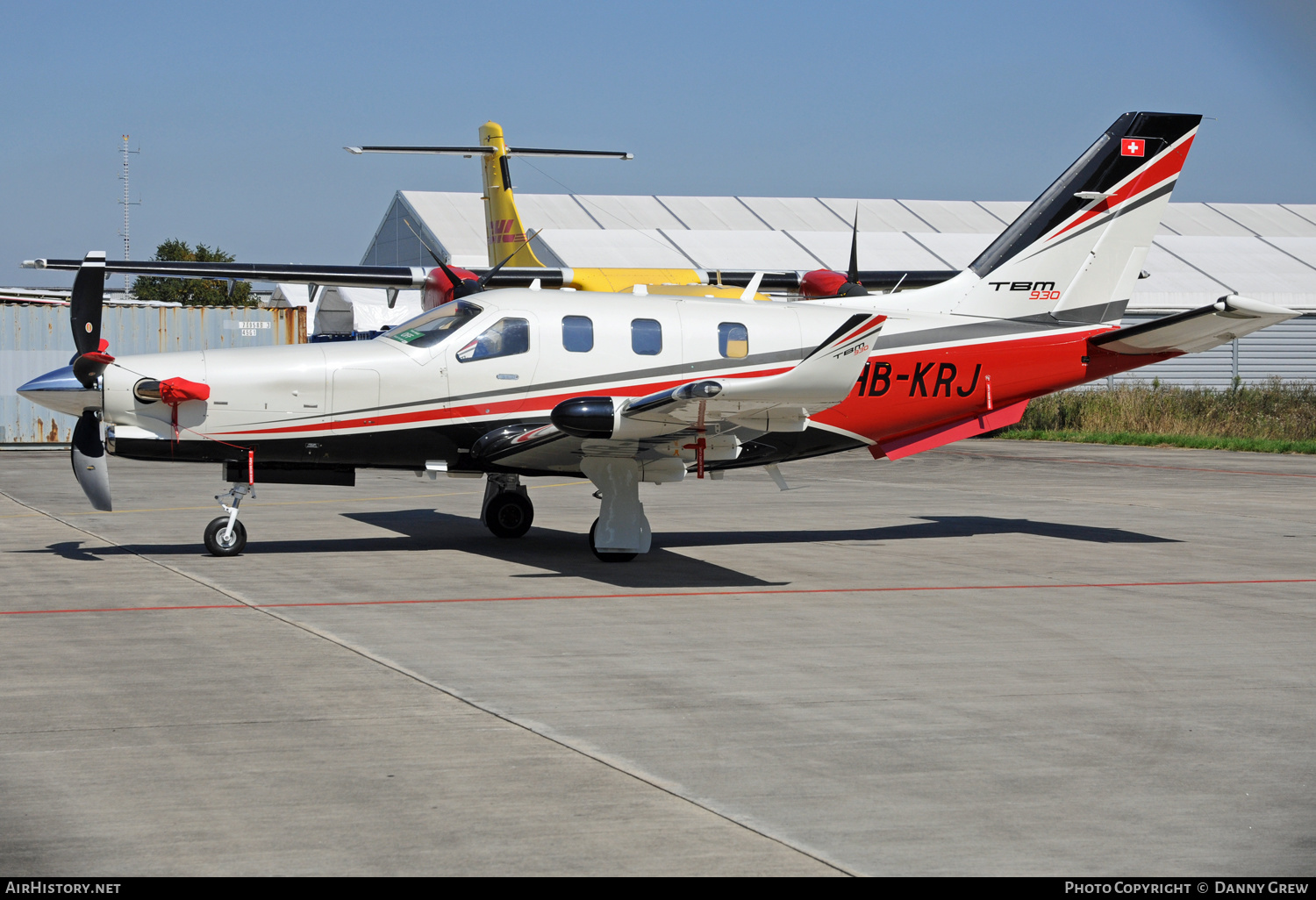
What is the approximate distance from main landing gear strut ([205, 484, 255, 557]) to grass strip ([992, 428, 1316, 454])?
23.4 metres

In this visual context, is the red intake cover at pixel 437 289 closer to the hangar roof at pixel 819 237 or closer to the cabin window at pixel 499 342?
the cabin window at pixel 499 342

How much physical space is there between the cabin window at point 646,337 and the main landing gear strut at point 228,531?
12.7 feet

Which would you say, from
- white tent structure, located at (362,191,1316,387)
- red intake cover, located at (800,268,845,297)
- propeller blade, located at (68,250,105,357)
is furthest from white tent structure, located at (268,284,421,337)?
propeller blade, located at (68,250,105,357)

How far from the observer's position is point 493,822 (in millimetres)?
4797

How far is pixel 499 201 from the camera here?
31.2 metres

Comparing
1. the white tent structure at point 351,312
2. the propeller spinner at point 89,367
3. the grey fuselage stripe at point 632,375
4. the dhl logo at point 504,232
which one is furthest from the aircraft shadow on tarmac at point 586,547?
the white tent structure at point 351,312

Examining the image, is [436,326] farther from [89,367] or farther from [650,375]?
[89,367]

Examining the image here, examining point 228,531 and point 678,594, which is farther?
point 228,531

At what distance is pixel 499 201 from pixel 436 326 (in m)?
19.6

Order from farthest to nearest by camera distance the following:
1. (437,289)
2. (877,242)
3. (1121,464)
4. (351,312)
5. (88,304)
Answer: (877,242), (351,312), (1121,464), (437,289), (88,304)

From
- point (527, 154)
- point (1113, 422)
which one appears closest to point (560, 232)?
point (527, 154)

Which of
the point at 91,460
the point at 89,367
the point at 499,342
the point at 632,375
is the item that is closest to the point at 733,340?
the point at 632,375

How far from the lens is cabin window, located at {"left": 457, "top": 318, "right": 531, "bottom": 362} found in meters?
12.1

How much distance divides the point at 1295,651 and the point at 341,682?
5.94 meters
